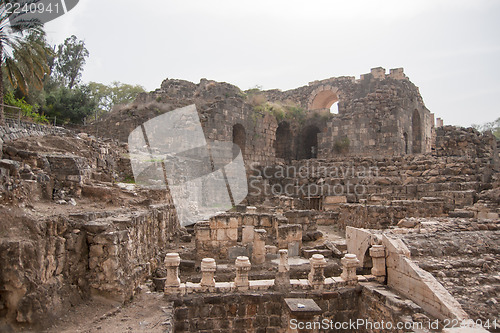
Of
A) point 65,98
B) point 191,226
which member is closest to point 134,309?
point 191,226

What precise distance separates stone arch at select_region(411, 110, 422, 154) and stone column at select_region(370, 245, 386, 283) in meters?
17.3

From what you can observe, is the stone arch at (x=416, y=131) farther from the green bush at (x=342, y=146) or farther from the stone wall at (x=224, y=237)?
the stone wall at (x=224, y=237)

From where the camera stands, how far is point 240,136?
1867cm

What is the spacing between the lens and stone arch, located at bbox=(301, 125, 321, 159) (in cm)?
2217

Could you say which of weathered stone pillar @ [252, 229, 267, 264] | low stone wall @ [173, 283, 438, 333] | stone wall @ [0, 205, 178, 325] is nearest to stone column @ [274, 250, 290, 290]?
low stone wall @ [173, 283, 438, 333]

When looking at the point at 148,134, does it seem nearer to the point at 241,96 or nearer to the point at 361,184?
the point at 241,96

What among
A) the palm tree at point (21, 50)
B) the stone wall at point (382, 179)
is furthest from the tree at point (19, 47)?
the stone wall at point (382, 179)

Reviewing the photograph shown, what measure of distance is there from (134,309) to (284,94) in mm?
22608

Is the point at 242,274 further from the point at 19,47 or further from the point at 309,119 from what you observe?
the point at 309,119

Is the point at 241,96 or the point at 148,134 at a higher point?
the point at 241,96

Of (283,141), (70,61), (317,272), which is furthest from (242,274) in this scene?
(70,61)

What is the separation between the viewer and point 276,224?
8.45m

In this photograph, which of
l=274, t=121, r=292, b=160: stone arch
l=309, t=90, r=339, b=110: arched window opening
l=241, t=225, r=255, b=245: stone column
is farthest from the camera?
l=309, t=90, r=339, b=110: arched window opening

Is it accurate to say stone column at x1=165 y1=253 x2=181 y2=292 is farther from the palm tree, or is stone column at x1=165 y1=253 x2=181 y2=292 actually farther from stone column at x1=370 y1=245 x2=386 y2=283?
the palm tree
